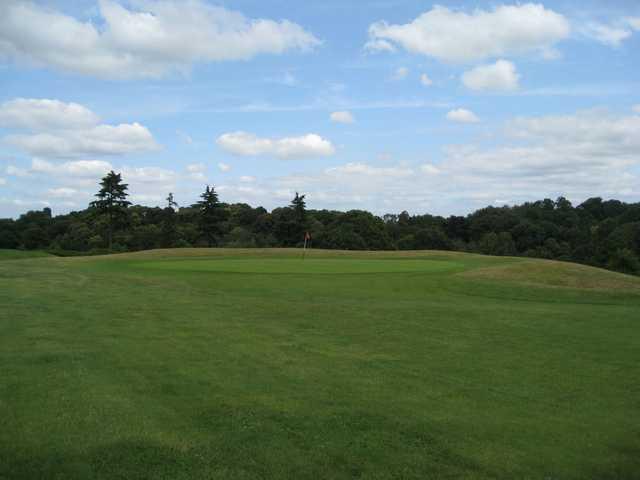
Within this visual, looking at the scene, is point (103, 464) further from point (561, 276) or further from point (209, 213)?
point (209, 213)

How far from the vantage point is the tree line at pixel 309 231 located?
2997 inches

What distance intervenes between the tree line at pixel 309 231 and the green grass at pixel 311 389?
5471 cm

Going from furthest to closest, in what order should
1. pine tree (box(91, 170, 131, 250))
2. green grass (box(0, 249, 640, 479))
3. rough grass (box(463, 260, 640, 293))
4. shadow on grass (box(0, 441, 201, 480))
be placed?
1. pine tree (box(91, 170, 131, 250))
2. rough grass (box(463, 260, 640, 293))
3. green grass (box(0, 249, 640, 479))
4. shadow on grass (box(0, 441, 201, 480))

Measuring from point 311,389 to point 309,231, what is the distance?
81.1 meters

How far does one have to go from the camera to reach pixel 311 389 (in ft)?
28.5

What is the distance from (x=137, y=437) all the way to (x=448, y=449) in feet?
12.0

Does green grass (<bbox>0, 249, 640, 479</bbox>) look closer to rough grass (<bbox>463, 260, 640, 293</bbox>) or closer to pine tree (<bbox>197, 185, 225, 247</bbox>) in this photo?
rough grass (<bbox>463, 260, 640, 293</bbox>)

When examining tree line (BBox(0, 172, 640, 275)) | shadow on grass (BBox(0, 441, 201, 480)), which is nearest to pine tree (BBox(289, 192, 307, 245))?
tree line (BBox(0, 172, 640, 275))

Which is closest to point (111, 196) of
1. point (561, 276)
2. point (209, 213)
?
point (209, 213)

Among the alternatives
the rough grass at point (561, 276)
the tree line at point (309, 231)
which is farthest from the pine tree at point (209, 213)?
the rough grass at point (561, 276)

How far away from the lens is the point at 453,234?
116 meters

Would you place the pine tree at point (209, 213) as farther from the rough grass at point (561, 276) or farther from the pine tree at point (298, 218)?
the rough grass at point (561, 276)

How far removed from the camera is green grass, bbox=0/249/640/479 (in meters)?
6.07

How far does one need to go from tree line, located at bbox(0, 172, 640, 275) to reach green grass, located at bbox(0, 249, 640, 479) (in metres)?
54.7
